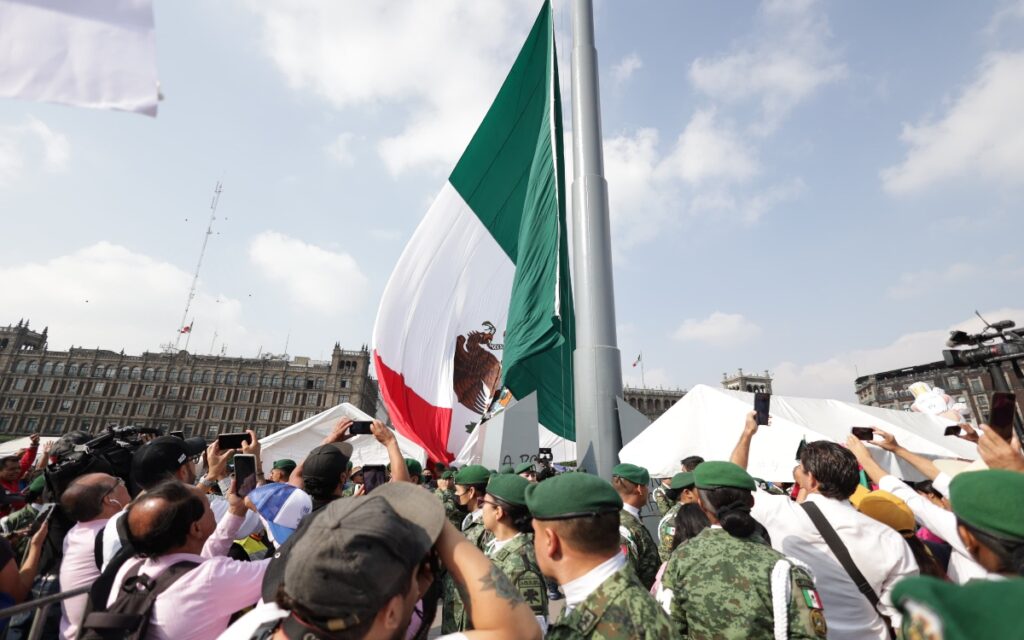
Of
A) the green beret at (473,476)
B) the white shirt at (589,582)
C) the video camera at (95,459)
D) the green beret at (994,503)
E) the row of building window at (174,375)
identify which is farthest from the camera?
the row of building window at (174,375)

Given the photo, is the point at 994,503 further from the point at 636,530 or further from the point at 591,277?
the point at 591,277

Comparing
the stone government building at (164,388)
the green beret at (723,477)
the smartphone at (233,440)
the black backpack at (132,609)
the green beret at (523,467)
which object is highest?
the stone government building at (164,388)

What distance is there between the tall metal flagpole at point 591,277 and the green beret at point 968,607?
5371 mm

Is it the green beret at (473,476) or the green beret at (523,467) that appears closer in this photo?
the green beret at (473,476)

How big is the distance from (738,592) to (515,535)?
1261mm

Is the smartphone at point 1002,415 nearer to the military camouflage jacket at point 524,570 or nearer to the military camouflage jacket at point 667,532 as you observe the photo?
the military camouflage jacket at point 524,570

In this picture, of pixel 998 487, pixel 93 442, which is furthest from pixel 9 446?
pixel 998 487

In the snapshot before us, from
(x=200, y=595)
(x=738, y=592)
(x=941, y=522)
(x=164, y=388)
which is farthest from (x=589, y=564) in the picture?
(x=164, y=388)

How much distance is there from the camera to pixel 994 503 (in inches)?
55.6

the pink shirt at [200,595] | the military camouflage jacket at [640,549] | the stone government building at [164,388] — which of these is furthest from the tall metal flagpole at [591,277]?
the stone government building at [164,388]

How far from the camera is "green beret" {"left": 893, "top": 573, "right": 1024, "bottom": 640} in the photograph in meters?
0.50

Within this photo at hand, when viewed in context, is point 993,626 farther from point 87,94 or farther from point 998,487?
point 87,94

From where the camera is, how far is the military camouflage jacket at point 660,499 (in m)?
6.31

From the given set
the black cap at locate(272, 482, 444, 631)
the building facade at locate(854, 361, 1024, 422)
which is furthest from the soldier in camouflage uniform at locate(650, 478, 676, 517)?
the building facade at locate(854, 361, 1024, 422)
